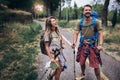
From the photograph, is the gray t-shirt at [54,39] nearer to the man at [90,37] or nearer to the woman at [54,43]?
the woman at [54,43]

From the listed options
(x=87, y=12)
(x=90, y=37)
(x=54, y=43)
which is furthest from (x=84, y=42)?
(x=54, y=43)

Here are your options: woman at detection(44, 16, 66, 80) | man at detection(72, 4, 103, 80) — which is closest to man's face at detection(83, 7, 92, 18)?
man at detection(72, 4, 103, 80)

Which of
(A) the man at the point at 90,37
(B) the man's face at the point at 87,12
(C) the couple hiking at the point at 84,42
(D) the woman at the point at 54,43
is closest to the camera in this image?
(D) the woman at the point at 54,43

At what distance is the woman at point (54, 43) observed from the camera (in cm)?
654

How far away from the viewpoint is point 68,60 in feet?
38.9

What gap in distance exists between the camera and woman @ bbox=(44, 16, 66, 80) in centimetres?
654

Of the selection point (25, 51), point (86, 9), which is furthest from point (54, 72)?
point (25, 51)

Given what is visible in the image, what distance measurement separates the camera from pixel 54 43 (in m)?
6.73

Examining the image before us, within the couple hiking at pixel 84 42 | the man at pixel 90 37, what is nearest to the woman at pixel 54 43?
the couple hiking at pixel 84 42

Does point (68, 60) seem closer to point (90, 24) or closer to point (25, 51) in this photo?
point (25, 51)

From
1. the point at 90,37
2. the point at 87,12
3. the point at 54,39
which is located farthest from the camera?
the point at 90,37

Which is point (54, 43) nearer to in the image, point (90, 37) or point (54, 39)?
point (54, 39)

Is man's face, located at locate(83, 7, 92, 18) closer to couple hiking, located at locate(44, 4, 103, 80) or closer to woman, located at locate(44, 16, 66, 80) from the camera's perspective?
couple hiking, located at locate(44, 4, 103, 80)

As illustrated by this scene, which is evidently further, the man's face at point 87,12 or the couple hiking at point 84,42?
the man's face at point 87,12
